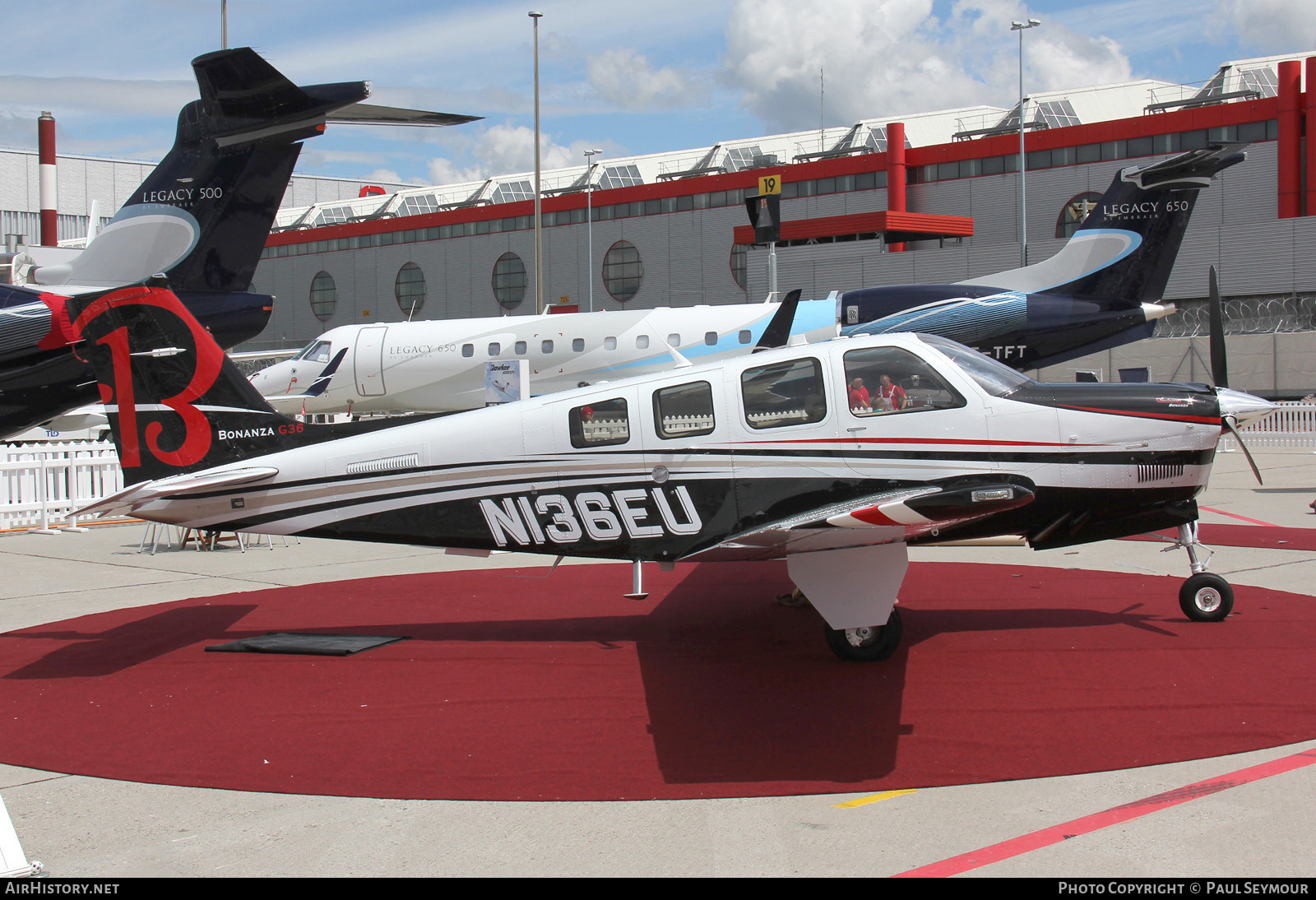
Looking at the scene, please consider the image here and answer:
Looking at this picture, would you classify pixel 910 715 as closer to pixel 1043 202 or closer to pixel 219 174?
pixel 219 174

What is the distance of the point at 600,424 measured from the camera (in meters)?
7.57

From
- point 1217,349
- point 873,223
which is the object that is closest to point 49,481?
point 1217,349

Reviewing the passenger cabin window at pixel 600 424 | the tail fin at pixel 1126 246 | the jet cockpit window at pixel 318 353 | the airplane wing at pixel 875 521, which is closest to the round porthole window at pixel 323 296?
the jet cockpit window at pixel 318 353

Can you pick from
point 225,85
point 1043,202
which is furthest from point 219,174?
point 1043,202

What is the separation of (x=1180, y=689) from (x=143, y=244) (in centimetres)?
1314

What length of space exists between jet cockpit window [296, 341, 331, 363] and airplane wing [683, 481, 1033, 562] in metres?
15.1

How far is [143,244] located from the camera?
13.5m

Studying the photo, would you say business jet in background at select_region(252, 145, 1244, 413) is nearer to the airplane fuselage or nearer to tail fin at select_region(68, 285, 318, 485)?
the airplane fuselage

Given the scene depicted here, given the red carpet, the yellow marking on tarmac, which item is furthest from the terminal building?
the yellow marking on tarmac

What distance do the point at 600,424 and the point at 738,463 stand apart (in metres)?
1.08

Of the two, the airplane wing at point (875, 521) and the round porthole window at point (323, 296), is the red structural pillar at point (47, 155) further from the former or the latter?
the airplane wing at point (875, 521)

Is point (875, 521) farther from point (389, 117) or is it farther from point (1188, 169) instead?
point (1188, 169)

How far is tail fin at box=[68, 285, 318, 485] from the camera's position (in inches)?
324

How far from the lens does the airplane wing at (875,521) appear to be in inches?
226
